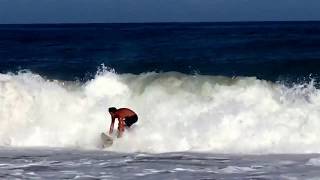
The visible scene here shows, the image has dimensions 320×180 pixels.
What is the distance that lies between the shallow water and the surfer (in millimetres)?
847

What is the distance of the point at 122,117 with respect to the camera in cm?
1541

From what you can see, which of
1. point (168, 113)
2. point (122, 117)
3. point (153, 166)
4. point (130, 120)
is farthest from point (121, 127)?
point (153, 166)

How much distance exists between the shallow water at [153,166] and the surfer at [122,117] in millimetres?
847

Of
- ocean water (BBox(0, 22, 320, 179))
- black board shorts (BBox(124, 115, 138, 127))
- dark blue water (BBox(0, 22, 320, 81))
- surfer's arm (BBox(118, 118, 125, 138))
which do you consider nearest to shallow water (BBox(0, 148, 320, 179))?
ocean water (BBox(0, 22, 320, 179))

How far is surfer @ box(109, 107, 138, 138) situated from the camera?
15.3 meters

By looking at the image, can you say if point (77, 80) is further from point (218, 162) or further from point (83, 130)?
point (218, 162)

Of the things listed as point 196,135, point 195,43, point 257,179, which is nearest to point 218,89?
point 196,135

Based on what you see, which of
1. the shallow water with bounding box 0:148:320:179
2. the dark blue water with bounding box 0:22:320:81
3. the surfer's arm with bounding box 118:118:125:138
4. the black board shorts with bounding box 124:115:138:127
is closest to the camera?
the shallow water with bounding box 0:148:320:179

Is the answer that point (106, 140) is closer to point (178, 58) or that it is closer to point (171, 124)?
point (171, 124)

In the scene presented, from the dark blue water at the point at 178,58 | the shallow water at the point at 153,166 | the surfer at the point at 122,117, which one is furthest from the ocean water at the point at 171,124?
the surfer at the point at 122,117

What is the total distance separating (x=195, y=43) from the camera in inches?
1293

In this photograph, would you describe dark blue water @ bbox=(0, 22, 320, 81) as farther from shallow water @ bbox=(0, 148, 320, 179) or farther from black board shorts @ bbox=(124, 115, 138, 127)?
shallow water @ bbox=(0, 148, 320, 179)

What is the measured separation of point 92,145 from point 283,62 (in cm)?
1035

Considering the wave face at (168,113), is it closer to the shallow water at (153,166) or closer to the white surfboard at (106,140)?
the white surfboard at (106,140)
